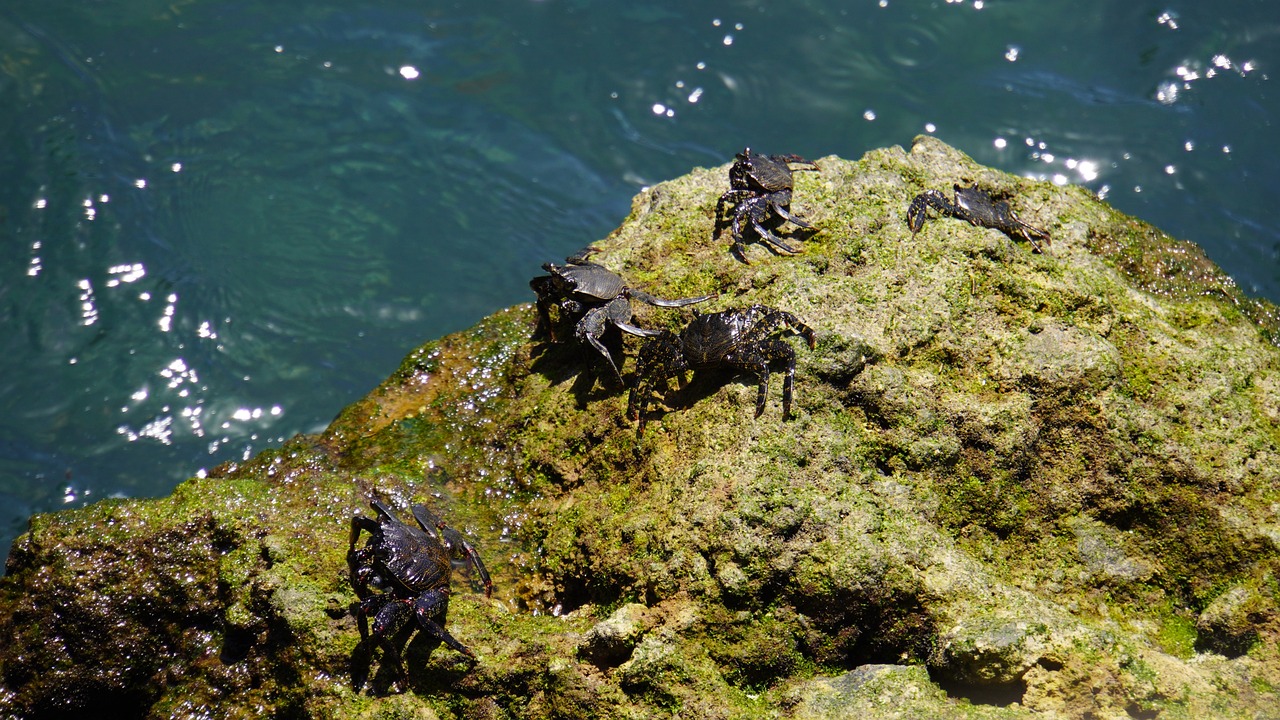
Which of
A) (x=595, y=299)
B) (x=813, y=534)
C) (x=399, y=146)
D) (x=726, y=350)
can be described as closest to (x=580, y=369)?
(x=595, y=299)

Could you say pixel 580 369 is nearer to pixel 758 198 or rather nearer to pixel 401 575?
pixel 758 198

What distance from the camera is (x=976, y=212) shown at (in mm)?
5680

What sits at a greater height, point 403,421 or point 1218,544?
point 1218,544

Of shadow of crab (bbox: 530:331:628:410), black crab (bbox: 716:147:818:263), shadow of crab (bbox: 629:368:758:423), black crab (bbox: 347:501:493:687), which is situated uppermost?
black crab (bbox: 716:147:818:263)

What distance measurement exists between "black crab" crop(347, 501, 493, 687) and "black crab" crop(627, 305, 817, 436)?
1.30 meters

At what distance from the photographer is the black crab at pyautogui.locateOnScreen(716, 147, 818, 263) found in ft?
18.7

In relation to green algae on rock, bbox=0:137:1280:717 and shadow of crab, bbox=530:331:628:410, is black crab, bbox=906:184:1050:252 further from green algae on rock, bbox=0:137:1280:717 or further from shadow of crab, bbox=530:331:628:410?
shadow of crab, bbox=530:331:628:410

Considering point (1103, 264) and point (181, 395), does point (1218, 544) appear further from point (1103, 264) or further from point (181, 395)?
point (181, 395)

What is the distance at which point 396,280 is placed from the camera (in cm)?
930

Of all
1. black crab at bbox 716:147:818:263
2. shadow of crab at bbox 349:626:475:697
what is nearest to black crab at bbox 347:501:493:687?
shadow of crab at bbox 349:626:475:697

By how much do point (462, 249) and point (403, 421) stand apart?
413 cm

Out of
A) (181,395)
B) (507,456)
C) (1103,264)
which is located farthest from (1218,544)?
(181,395)

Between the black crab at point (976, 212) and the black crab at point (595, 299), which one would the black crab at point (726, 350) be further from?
the black crab at point (976, 212)

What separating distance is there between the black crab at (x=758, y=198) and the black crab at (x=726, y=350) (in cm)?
80
